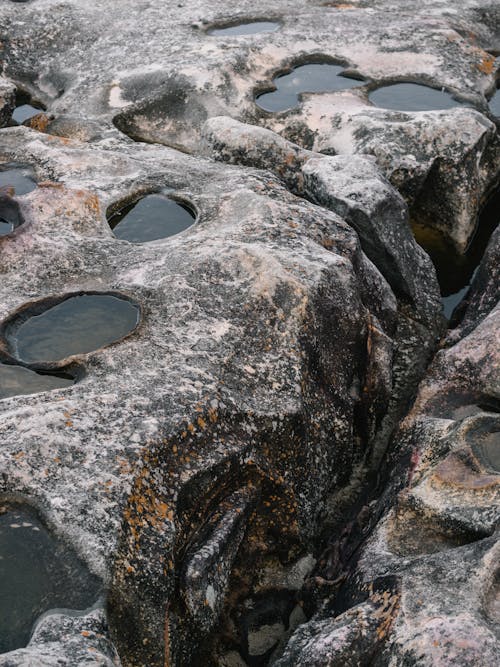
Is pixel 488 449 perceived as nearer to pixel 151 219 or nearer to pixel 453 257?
pixel 151 219

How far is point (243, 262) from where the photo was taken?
209 inches

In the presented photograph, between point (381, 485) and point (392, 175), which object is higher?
point (392, 175)

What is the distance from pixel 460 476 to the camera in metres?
4.55

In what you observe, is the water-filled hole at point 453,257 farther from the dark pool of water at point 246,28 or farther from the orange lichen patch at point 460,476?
the dark pool of water at point 246,28

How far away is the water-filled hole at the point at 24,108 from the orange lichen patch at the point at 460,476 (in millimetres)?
6995

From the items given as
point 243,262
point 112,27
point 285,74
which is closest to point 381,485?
point 243,262

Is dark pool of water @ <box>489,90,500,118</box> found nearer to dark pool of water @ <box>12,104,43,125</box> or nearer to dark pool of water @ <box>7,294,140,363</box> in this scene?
dark pool of water @ <box>12,104,43,125</box>

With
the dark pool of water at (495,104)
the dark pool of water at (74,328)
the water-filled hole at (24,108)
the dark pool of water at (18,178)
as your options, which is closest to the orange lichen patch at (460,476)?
the dark pool of water at (74,328)

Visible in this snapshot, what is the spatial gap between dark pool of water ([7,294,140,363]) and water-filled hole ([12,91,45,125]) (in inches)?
204

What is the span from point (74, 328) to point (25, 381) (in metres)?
0.55

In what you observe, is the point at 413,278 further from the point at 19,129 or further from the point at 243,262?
the point at 19,129

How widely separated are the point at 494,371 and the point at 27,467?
3.10 m

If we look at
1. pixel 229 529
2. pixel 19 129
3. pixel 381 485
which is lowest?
pixel 381 485

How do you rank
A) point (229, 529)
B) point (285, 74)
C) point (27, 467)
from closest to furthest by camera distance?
1. point (27, 467)
2. point (229, 529)
3. point (285, 74)
